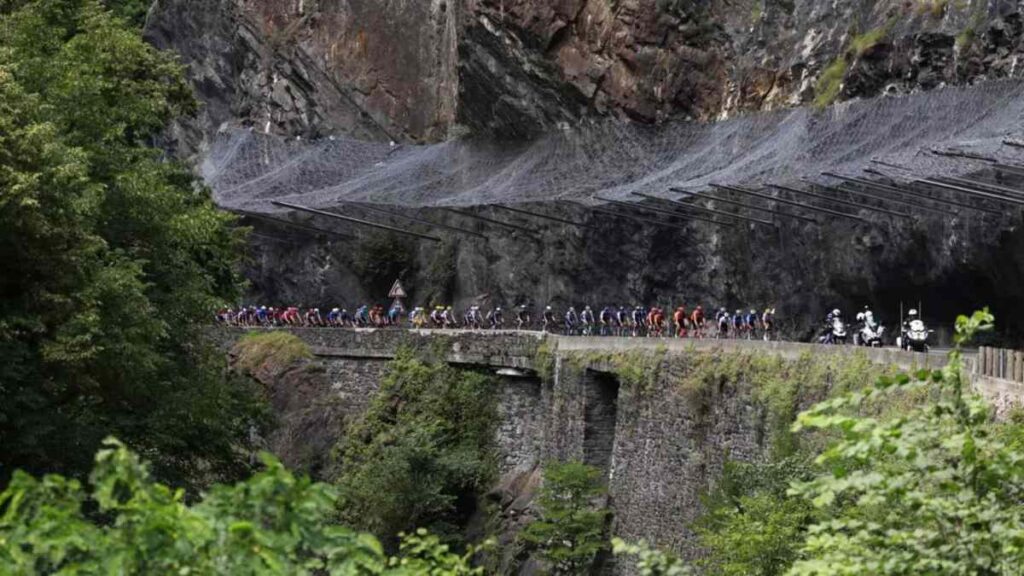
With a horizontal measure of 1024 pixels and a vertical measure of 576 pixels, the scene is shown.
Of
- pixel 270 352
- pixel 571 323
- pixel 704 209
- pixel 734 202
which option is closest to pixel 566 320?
pixel 571 323

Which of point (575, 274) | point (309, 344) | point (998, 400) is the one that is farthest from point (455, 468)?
point (998, 400)

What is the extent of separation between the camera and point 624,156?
211ft

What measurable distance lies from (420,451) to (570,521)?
789 cm

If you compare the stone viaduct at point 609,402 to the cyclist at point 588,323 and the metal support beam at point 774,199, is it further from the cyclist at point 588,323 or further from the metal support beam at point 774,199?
the metal support beam at point 774,199

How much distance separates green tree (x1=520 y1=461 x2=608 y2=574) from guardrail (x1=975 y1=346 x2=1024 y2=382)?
13287 mm

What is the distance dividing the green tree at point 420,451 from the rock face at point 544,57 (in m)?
16.1

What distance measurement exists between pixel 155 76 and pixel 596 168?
30.6m

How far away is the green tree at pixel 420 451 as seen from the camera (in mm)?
45219

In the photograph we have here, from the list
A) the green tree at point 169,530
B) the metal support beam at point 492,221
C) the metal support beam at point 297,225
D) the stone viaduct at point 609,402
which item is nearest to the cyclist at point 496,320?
the metal support beam at point 492,221

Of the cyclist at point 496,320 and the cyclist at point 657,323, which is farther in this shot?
the cyclist at point 496,320

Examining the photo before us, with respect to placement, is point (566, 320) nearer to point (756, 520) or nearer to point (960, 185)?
point (960, 185)

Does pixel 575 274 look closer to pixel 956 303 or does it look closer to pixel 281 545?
pixel 956 303

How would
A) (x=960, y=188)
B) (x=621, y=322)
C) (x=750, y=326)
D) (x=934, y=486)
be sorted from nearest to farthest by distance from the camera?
1. (x=934, y=486)
2. (x=960, y=188)
3. (x=750, y=326)
4. (x=621, y=322)

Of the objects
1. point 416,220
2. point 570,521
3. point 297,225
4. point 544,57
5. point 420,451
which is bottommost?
point 570,521
